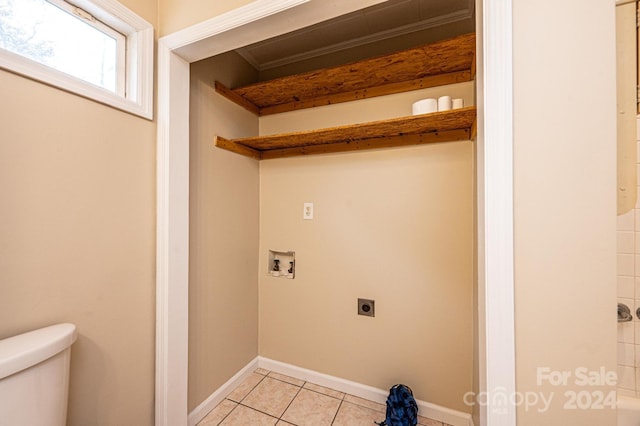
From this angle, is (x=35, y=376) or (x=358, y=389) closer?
(x=35, y=376)

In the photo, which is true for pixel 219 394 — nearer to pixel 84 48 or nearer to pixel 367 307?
pixel 367 307

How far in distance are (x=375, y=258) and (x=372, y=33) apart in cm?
163

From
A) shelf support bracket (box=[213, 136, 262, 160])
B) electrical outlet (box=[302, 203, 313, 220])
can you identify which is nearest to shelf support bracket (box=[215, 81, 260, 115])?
shelf support bracket (box=[213, 136, 262, 160])

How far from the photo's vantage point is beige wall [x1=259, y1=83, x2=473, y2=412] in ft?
4.94

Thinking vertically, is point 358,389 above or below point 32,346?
below

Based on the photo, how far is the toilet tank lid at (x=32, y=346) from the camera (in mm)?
703

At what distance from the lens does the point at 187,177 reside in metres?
1.35

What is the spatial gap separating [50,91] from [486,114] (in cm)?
154

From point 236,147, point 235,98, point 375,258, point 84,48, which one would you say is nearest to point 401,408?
point 375,258

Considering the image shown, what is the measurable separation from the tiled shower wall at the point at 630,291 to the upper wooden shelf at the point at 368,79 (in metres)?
1.04

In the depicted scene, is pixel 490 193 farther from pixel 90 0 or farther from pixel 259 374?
pixel 259 374

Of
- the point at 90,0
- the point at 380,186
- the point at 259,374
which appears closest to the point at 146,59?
the point at 90,0

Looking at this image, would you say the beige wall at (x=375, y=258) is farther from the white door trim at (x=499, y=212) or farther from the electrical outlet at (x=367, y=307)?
the white door trim at (x=499, y=212)

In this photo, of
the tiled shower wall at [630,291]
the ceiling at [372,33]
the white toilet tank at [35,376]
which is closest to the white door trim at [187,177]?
the white toilet tank at [35,376]
